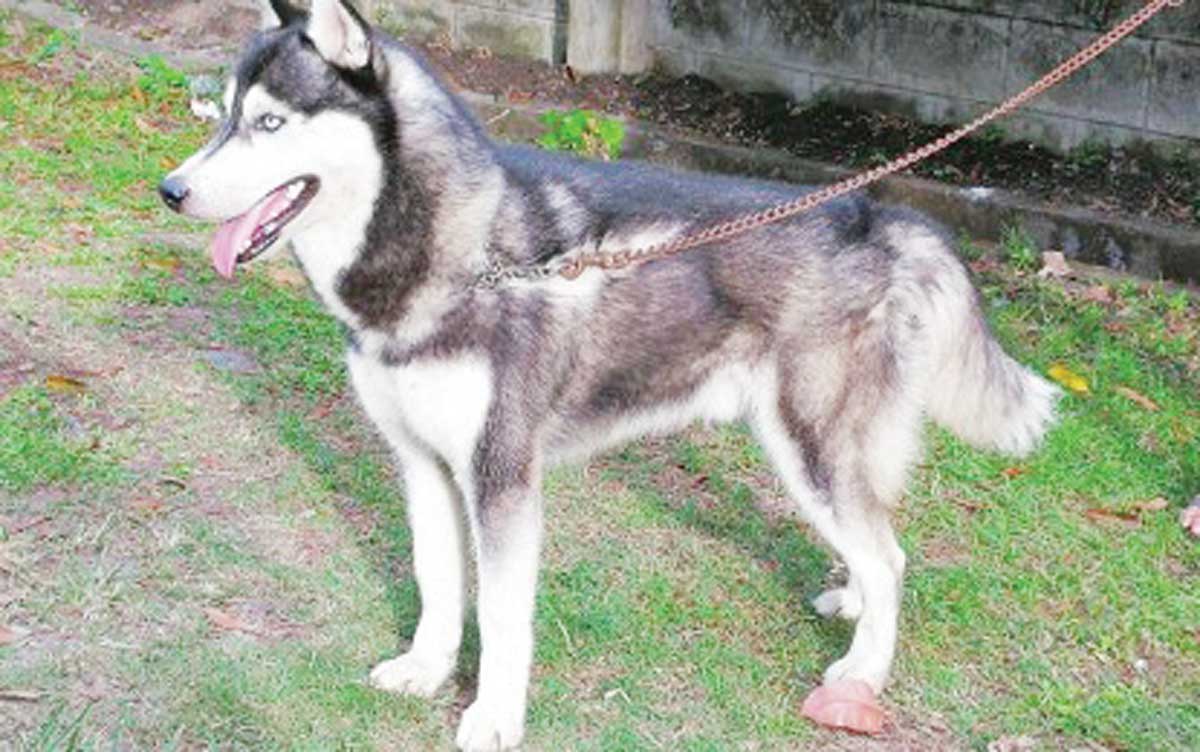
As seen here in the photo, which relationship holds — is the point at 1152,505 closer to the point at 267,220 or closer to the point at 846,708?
the point at 846,708

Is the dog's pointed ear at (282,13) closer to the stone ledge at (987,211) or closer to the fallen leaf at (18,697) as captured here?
the fallen leaf at (18,697)

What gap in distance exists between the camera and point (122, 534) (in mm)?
5230

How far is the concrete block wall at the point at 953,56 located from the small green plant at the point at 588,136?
28.0 inches

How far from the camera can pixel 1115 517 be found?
5652 millimetres

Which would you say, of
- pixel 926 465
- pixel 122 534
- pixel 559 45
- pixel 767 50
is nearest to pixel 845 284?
pixel 926 465

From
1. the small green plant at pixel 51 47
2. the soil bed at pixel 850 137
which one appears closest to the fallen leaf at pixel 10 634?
the soil bed at pixel 850 137

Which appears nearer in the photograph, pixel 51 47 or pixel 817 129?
pixel 817 129

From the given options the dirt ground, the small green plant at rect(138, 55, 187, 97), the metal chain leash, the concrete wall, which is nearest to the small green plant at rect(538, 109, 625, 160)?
the dirt ground

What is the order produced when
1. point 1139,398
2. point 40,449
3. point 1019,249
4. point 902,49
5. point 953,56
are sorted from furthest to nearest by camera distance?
point 902,49 < point 953,56 < point 1019,249 < point 1139,398 < point 40,449

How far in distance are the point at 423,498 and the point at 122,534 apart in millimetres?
1115

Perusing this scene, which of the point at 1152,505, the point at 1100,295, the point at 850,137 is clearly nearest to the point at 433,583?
the point at 1152,505

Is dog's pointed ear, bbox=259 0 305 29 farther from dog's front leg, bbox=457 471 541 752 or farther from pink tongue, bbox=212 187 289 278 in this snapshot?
dog's front leg, bbox=457 471 541 752

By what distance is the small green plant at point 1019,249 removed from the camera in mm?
7344

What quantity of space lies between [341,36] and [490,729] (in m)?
1.60
